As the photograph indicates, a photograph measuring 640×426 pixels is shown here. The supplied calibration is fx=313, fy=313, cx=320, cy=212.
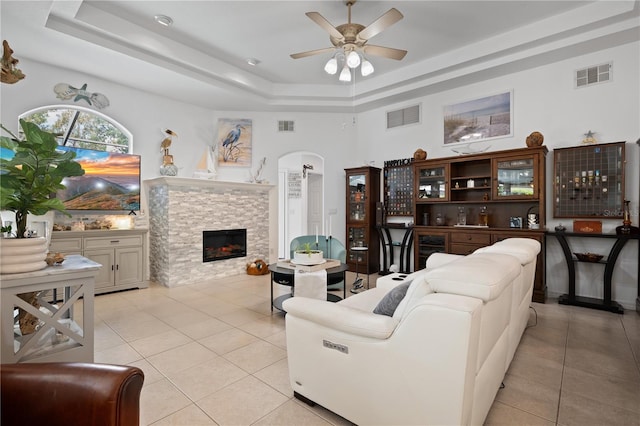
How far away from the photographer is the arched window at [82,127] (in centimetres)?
438

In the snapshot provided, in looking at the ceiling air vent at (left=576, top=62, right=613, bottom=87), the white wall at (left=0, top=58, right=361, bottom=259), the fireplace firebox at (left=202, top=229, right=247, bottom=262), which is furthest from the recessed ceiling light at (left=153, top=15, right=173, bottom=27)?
the ceiling air vent at (left=576, top=62, right=613, bottom=87)

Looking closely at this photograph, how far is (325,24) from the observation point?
120 inches

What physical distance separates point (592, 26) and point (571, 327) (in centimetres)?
344

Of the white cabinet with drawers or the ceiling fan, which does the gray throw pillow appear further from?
the white cabinet with drawers

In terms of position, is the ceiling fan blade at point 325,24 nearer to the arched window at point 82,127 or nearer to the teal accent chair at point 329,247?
the teal accent chair at point 329,247

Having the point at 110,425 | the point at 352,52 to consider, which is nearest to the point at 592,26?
the point at 352,52

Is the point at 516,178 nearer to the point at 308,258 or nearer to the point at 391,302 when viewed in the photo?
the point at 308,258

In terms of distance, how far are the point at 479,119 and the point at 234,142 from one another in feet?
14.5

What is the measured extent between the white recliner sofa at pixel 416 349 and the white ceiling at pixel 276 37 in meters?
3.43

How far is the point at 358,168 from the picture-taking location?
19.8ft

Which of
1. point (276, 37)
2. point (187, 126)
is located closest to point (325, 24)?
point (276, 37)

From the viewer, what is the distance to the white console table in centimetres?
157

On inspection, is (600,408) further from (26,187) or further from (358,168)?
(358,168)

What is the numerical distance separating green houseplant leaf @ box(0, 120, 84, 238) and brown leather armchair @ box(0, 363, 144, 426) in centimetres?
92
